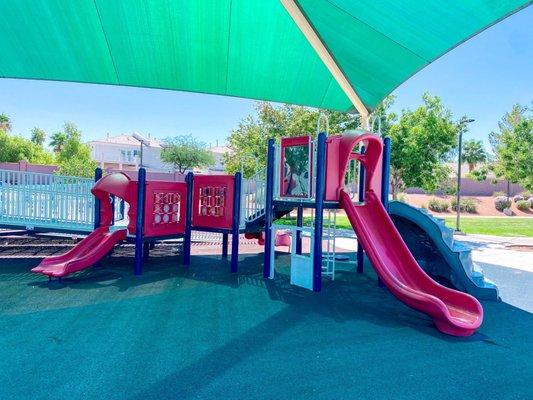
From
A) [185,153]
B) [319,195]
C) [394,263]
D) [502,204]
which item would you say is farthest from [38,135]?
[394,263]

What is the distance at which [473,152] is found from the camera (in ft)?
220

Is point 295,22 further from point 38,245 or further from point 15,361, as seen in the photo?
point 38,245

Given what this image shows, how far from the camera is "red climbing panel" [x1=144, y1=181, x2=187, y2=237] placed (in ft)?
28.5

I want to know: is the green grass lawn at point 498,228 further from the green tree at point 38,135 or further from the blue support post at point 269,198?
the green tree at point 38,135

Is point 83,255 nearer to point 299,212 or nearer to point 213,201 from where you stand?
point 213,201

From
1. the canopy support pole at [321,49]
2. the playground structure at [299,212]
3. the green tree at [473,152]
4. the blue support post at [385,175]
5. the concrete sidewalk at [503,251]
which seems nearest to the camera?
the playground structure at [299,212]

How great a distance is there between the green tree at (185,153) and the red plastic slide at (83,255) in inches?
1377

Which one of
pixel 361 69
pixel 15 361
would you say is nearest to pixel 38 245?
pixel 15 361

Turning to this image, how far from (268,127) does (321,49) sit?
13481 mm

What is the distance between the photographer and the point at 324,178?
736cm

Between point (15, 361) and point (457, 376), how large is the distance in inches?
186

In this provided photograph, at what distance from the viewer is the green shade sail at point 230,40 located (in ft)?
21.1

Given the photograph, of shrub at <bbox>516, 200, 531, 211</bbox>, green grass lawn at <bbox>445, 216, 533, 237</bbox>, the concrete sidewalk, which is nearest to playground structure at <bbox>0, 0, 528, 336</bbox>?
the concrete sidewalk

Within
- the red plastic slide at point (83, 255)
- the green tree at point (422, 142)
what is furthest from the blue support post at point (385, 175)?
the green tree at point (422, 142)
